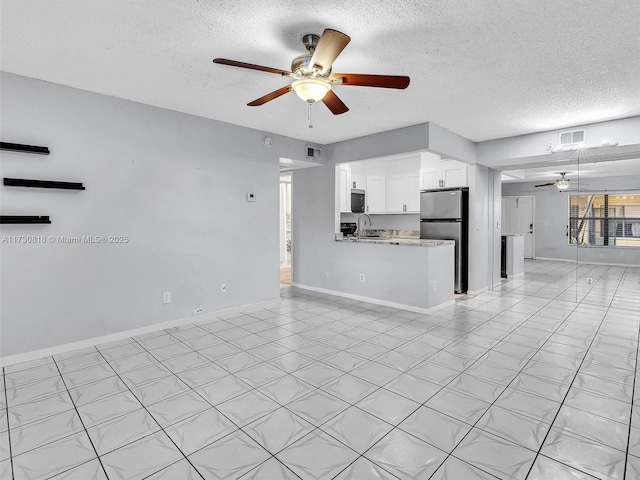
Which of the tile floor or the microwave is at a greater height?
the microwave

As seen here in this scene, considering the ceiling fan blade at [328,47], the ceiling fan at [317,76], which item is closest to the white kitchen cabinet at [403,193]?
the ceiling fan at [317,76]

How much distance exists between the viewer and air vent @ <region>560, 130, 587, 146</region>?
4343 millimetres

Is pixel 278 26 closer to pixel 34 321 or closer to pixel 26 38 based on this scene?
pixel 26 38

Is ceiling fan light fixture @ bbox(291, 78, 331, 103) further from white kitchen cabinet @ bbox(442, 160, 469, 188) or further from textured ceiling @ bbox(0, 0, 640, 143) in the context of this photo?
white kitchen cabinet @ bbox(442, 160, 469, 188)

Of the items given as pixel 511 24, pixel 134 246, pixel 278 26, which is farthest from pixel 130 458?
pixel 511 24

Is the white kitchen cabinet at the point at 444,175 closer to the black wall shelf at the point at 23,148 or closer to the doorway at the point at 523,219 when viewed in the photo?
the doorway at the point at 523,219

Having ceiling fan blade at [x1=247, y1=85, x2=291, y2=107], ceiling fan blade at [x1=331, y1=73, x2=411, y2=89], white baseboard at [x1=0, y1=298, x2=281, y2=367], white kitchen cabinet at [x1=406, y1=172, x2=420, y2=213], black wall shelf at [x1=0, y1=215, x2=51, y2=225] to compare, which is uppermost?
ceiling fan blade at [x1=247, y1=85, x2=291, y2=107]

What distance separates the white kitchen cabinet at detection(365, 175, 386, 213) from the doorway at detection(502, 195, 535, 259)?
4.14 meters

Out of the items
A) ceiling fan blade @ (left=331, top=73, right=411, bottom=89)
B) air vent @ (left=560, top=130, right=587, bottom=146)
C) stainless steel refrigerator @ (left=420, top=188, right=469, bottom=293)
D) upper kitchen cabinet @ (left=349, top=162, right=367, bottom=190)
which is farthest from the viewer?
upper kitchen cabinet @ (left=349, top=162, right=367, bottom=190)

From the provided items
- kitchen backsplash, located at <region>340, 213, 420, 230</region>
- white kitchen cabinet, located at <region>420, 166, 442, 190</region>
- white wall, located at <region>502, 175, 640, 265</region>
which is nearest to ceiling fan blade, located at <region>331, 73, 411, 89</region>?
white kitchen cabinet, located at <region>420, 166, 442, 190</region>

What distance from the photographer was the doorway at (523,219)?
8.99 m

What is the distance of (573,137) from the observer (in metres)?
4.41

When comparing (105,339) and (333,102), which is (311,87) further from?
(105,339)

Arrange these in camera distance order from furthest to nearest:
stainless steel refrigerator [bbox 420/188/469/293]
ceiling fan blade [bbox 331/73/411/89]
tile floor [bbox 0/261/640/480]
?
stainless steel refrigerator [bbox 420/188/469/293], ceiling fan blade [bbox 331/73/411/89], tile floor [bbox 0/261/640/480]
